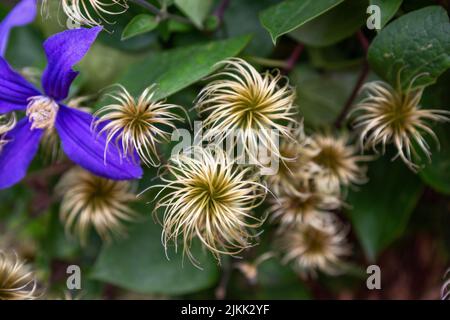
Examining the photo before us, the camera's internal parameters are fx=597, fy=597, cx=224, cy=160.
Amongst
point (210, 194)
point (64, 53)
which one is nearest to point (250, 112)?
point (210, 194)

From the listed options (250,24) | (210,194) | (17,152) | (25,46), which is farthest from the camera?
(25,46)

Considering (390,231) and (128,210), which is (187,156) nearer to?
(128,210)

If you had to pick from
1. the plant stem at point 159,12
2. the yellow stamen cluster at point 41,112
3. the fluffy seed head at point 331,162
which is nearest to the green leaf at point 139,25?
the plant stem at point 159,12

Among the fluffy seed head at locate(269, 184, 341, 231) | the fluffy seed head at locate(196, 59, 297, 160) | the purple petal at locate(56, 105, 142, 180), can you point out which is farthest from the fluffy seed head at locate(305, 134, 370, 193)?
the purple petal at locate(56, 105, 142, 180)

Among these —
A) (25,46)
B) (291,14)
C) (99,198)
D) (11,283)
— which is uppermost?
(25,46)

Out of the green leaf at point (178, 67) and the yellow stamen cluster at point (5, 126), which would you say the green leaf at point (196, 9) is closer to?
the green leaf at point (178, 67)

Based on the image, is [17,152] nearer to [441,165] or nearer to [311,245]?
[311,245]

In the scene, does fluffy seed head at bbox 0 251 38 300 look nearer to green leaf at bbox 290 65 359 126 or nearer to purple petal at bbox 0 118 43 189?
purple petal at bbox 0 118 43 189
